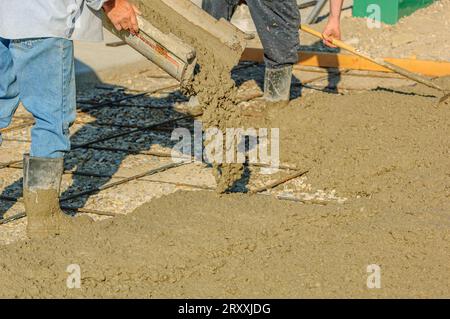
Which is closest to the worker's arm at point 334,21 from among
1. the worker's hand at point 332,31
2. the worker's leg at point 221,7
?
Answer: the worker's hand at point 332,31

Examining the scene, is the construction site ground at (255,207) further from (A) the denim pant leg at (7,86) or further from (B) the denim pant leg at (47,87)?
(A) the denim pant leg at (7,86)

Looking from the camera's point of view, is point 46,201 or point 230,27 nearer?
point 46,201

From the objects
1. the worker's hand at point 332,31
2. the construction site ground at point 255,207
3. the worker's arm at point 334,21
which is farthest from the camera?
the worker's hand at point 332,31

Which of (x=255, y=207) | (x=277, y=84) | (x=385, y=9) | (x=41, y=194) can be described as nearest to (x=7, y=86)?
(x=41, y=194)

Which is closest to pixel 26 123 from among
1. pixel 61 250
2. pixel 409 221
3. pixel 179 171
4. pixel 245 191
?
pixel 179 171

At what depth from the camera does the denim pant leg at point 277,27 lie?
21.8 feet

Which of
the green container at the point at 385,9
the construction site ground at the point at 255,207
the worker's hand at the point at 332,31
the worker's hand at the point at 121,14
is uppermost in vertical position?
the green container at the point at 385,9

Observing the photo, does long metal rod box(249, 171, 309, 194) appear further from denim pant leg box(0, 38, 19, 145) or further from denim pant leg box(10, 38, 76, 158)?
denim pant leg box(0, 38, 19, 145)

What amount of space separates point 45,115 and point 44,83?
0.49 ft

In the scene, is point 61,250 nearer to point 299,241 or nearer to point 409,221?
point 299,241

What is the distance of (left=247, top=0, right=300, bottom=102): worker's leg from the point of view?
21.9 feet

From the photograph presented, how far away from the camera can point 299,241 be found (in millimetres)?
4398

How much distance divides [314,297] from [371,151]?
2.27 m

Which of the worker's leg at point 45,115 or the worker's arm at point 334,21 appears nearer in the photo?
the worker's leg at point 45,115
